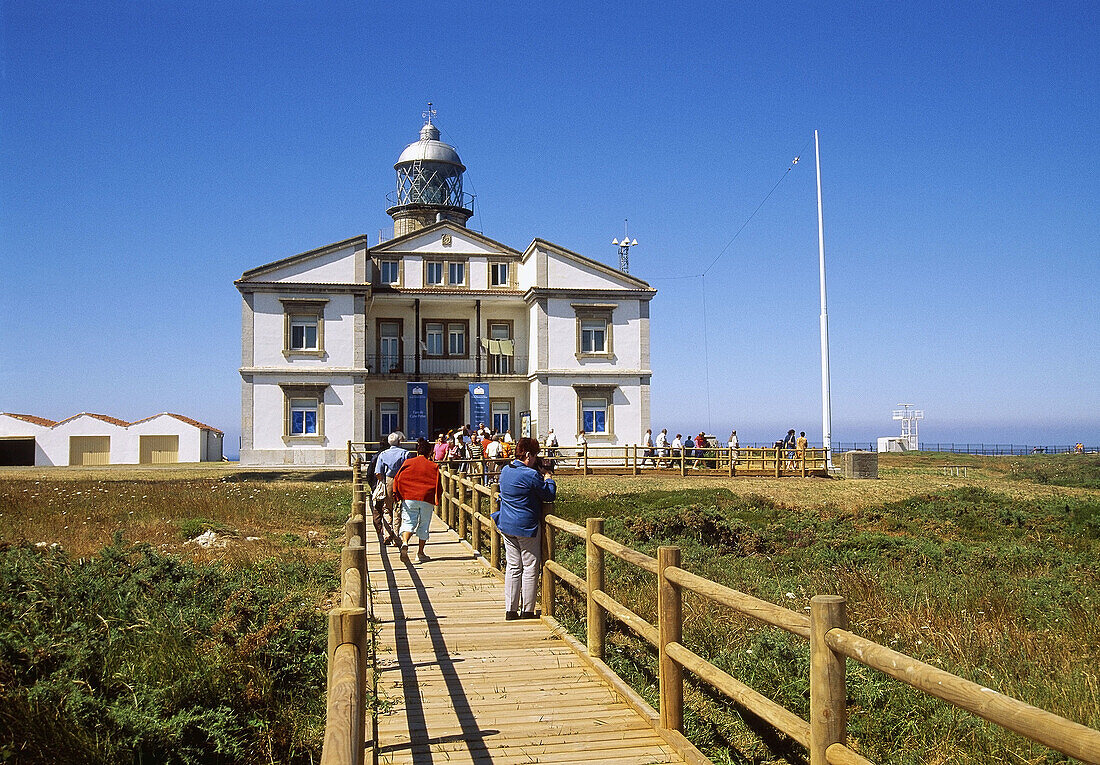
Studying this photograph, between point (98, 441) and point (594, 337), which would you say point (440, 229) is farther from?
point (98, 441)

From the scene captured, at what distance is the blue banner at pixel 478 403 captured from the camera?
130 feet

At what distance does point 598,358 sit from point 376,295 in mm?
9481

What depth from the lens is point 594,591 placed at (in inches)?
285

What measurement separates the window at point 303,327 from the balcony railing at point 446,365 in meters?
3.23

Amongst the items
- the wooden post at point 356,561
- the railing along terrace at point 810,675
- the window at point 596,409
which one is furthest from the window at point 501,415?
the wooden post at point 356,561

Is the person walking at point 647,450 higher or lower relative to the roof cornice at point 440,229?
lower

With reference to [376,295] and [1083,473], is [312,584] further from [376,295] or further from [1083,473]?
[1083,473]

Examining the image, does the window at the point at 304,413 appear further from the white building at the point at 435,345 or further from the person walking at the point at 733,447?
the person walking at the point at 733,447

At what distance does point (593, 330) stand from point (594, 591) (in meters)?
32.2

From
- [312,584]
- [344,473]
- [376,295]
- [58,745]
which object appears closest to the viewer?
[58,745]

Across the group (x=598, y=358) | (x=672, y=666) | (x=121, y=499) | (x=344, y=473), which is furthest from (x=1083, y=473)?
(x=672, y=666)

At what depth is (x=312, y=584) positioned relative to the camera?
10227 millimetres

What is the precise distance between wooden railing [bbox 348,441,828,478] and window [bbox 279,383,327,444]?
1.73m

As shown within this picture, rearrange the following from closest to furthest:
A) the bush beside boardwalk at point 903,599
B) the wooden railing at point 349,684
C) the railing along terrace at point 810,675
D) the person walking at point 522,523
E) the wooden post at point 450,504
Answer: the railing along terrace at point 810,675, the wooden railing at point 349,684, the bush beside boardwalk at point 903,599, the person walking at point 522,523, the wooden post at point 450,504
